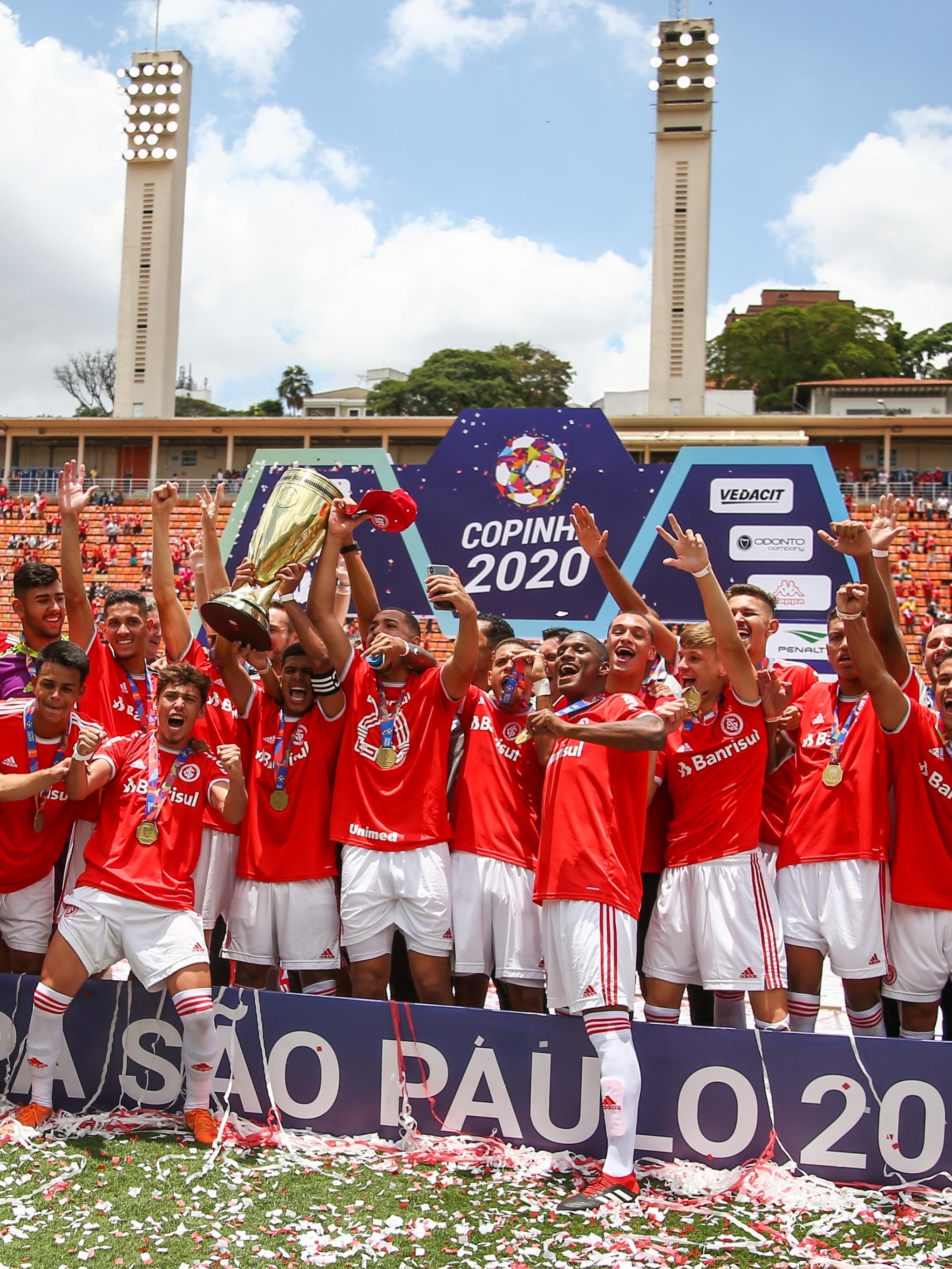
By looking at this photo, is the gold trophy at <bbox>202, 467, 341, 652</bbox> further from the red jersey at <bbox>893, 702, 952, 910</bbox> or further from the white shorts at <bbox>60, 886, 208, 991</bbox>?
the red jersey at <bbox>893, 702, 952, 910</bbox>

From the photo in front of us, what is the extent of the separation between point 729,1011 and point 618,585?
206 cm

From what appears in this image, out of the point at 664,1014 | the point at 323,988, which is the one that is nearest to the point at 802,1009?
the point at 664,1014

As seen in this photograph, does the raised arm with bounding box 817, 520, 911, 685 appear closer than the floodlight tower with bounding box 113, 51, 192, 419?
Yes

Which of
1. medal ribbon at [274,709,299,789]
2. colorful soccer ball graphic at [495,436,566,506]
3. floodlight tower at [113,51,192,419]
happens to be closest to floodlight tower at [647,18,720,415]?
floodlight tower at [113,51,192,419]

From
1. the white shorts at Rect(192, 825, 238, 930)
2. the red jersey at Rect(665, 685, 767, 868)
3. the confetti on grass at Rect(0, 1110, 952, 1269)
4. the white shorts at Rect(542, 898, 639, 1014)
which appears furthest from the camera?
the white shorts at Rect(192, 825, 238, 930)

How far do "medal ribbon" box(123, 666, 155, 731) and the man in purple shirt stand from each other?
0.40 m

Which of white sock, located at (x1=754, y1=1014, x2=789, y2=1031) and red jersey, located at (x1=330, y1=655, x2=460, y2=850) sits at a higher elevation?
red jersey, located at (x1=330, y1=655, x2=460, y2=850)

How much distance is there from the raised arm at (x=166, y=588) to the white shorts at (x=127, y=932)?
4.49 ft

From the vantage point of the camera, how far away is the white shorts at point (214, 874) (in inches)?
194

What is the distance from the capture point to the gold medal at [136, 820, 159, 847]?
4.40 metres

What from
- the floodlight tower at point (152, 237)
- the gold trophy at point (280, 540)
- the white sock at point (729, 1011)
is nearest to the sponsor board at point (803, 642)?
the white sock at point (729, 1011)

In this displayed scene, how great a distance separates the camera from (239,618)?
438 centimetres

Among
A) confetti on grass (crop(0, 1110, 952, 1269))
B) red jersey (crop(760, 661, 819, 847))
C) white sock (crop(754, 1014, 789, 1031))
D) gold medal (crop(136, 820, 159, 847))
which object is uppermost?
red jersey (crop(760, 661, 819, 847))

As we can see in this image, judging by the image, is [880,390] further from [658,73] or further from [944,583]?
[944,583]
